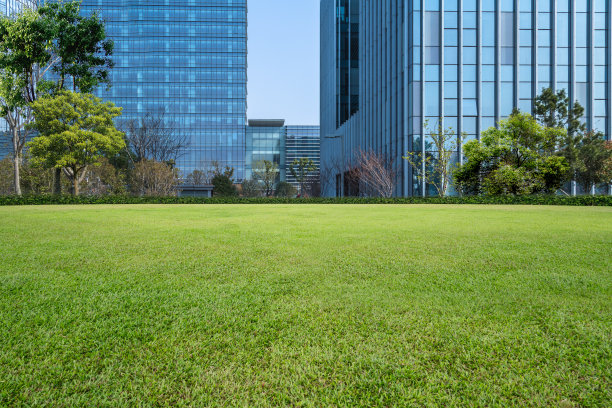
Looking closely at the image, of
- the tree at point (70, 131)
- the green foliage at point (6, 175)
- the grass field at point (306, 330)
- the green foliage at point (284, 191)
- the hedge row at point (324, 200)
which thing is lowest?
the grass field at point (306, 330)

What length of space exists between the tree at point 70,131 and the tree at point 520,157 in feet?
97.5

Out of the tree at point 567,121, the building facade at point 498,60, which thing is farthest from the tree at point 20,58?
the tree at point 567,121

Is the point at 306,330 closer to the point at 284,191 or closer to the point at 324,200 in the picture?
the point at 324,200

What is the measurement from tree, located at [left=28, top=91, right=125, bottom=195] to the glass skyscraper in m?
60.0

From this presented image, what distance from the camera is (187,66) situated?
297 ft

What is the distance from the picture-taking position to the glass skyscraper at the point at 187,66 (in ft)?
297

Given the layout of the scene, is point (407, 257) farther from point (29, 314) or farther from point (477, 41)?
point (477, 41)

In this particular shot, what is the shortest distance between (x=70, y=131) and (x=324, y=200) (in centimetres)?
2101

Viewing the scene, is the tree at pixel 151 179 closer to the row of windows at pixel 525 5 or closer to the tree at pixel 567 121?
the row of windows at pixel 525 5

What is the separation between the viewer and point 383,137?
36844 mm

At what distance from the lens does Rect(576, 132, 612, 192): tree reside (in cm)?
2538

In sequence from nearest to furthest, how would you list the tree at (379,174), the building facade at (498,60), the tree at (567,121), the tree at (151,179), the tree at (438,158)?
the tree at (567,121)
the tree at (438,158)
the building facade at (498,60)
the tree at (379,174)
the tree at (151,179)

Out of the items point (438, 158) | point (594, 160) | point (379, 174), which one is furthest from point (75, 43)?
point (594, 160)

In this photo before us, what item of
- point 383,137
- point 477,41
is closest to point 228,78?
point 383,137
